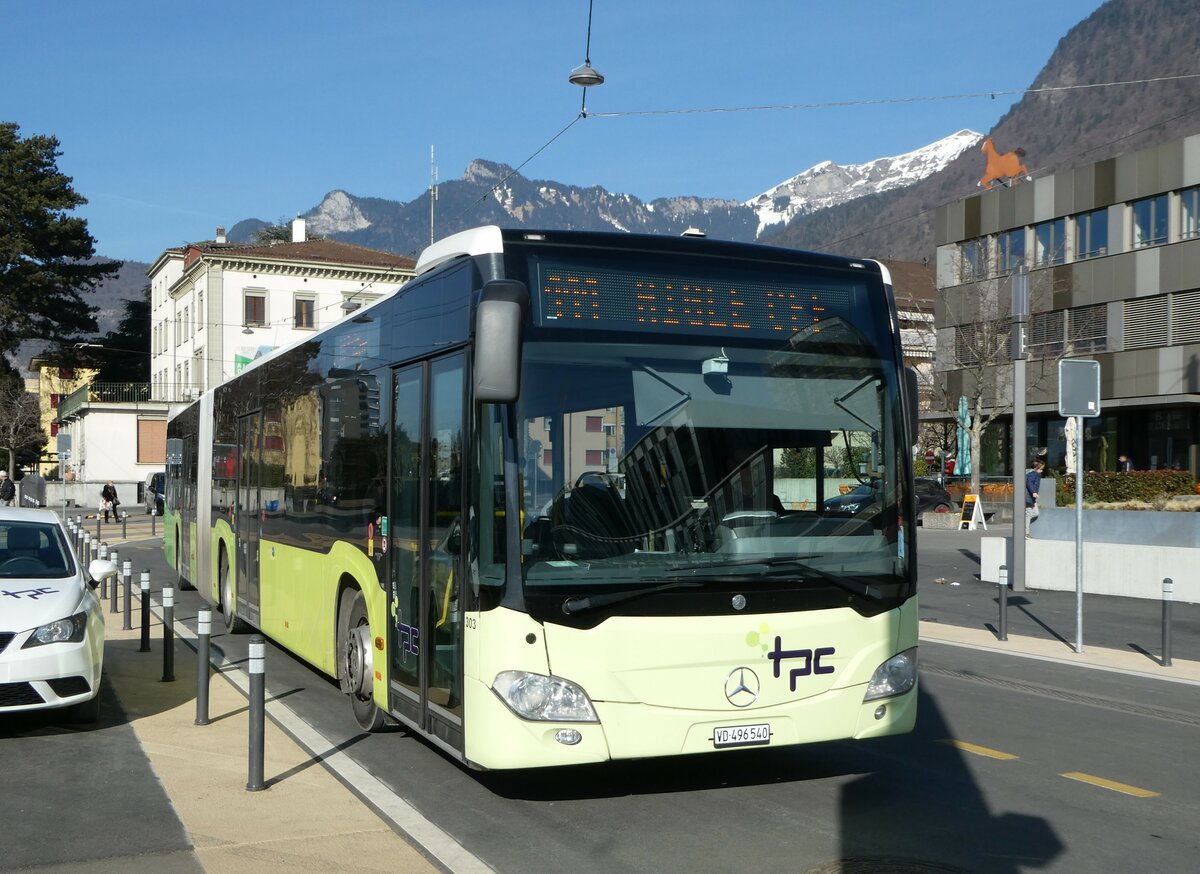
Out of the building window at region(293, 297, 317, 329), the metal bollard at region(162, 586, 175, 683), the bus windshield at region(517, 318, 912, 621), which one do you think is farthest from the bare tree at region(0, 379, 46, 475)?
the bus windshield at region(517, 318, 912, 621)

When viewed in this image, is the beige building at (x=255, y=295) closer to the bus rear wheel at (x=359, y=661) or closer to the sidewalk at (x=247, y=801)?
the sidewalk at (x=247, y=801)

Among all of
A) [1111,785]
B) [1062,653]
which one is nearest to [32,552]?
[1111,785]

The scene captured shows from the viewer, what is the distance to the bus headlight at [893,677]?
724 cm

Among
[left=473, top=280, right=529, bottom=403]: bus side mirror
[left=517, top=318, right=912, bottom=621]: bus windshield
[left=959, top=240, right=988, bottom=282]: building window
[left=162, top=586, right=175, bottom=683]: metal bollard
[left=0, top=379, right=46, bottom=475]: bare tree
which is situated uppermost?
[left=959, top=240, right=988, bottom=282]: building window

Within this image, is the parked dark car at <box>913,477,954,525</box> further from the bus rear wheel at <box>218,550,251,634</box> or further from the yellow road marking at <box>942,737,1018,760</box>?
the yellow road marking at <box>942,737,1018,760</box>

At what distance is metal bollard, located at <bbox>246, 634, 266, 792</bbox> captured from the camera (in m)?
7.40

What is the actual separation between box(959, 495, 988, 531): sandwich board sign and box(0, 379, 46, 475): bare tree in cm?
5205

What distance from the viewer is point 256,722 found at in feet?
24.5

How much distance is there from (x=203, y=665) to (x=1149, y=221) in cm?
4530

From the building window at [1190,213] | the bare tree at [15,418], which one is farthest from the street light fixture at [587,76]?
the bare tree at [15,418]

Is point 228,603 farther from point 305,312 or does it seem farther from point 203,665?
point 305,312

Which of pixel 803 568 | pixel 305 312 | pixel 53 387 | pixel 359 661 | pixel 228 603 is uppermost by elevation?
pixel 305 312

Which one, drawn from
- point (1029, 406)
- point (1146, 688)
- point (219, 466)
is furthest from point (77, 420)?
point (1146, 688)

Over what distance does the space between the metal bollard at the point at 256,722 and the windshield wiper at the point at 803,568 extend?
2.44m
